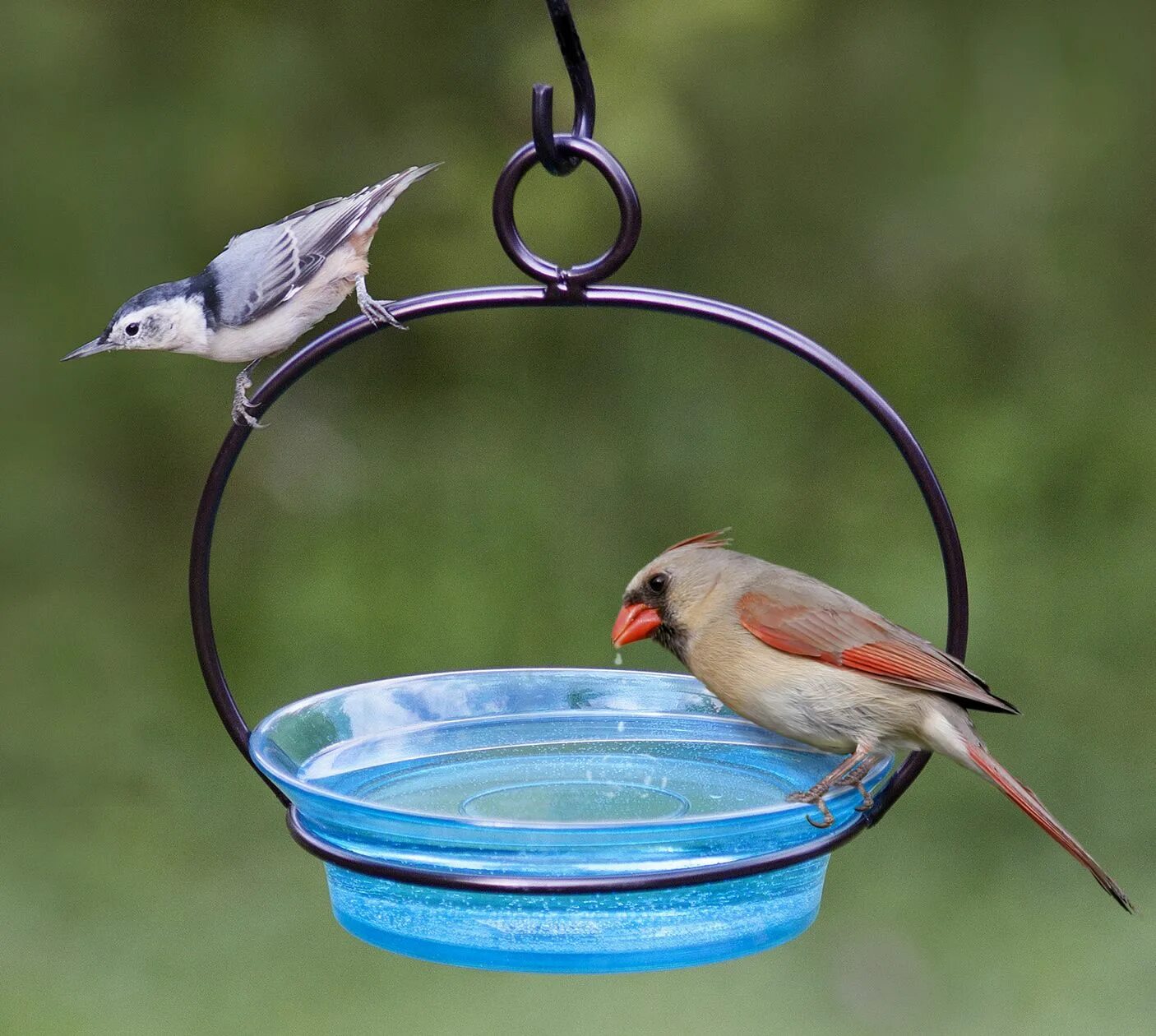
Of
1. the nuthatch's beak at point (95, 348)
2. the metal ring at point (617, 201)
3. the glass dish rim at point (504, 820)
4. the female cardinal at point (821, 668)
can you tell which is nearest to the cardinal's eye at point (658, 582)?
the female cardinal at point (821, 668)

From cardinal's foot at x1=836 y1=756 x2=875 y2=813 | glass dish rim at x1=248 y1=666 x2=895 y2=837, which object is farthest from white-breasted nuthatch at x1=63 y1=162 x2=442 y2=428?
cardinal's foot at x1=836 y1=756 x2=875 y2=813

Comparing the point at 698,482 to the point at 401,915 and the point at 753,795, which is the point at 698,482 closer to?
the point at 753,795

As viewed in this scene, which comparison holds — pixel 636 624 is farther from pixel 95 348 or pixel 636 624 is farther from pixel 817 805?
pixel 95 348

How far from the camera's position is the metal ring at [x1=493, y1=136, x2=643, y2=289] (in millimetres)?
1371

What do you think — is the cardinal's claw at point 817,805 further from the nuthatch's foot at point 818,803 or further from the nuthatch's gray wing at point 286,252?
the nuthatch's gray wing at point 286,252

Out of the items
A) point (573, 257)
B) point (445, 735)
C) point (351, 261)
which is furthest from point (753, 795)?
point (573, 257)

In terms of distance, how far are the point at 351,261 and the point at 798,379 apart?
96.0 inches

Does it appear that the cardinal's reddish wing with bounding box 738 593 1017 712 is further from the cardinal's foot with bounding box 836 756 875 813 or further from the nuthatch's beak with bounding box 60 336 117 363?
the nuthatch's beak with bounding box 60 336 117 363

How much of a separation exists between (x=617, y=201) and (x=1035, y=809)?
0.69 m

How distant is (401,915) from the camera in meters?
1.40

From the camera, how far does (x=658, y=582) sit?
69.7 inches

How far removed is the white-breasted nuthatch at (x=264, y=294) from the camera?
1.46 meters

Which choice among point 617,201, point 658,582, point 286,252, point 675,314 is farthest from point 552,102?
point 658,582

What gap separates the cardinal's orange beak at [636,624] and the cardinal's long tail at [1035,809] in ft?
1.26
